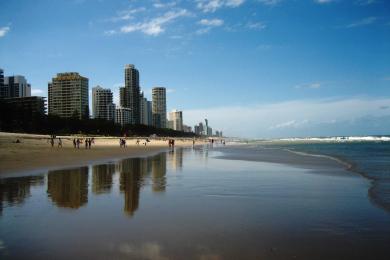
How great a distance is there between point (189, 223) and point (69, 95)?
202m

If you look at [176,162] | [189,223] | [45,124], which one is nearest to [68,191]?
[189,223]

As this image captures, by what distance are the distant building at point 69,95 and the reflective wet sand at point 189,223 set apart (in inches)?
7504

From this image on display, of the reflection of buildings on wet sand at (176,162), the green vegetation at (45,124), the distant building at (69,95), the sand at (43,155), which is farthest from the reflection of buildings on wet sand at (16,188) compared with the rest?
the distant building at (69,95)

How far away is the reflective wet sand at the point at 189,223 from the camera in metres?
5.99

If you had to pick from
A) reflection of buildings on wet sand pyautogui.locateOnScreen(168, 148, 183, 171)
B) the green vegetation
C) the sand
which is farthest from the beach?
the green vegetation

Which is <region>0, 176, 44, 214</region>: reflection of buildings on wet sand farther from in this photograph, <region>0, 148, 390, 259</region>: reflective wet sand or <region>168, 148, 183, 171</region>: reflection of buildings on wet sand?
<region>168, 148, 183, 171</region>: reflection of buildings on wet sand

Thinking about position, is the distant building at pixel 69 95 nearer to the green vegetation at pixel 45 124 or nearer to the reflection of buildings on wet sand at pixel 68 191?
the green vegetation at pixel 45 124

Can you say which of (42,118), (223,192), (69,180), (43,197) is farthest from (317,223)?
(42,118)

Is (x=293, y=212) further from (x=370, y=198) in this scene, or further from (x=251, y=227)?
(x=370, y=198)

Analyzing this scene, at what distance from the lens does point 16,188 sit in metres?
12.7

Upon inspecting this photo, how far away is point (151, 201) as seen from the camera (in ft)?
34.9

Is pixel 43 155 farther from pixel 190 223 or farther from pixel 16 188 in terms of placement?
pixel 190 223

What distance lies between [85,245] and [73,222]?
1827 mm

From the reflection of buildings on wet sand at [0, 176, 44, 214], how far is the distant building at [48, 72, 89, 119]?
609 ft
